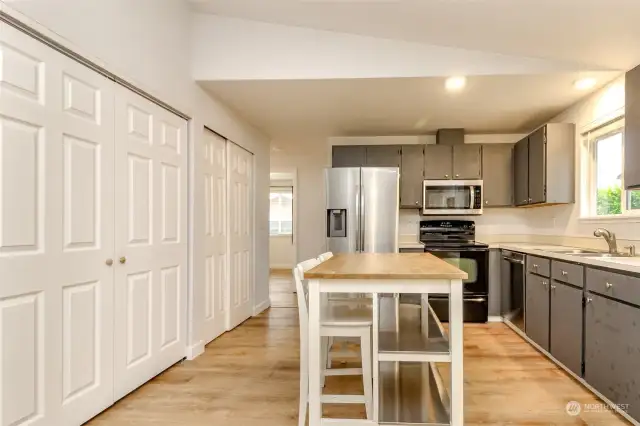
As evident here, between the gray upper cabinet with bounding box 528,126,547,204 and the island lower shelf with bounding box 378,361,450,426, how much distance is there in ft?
7.58

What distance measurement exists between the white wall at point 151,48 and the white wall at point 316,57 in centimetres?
21

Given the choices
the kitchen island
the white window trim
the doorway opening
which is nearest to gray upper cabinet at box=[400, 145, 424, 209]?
the white window trim

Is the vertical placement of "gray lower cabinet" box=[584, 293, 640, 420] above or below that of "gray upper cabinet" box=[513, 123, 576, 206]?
below

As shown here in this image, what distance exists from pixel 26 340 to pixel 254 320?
3152 mm

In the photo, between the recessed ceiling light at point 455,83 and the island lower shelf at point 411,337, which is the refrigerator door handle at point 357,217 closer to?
the recessed ceiling light at point 455,83

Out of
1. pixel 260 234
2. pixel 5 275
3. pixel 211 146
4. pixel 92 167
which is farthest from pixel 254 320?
pixel 5 275

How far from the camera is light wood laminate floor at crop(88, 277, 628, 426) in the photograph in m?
2.42

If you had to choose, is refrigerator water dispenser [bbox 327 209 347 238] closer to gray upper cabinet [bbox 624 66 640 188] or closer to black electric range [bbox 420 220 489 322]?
black electric range [bbox 420 220 489 322]

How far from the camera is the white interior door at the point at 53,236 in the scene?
72.3 inches

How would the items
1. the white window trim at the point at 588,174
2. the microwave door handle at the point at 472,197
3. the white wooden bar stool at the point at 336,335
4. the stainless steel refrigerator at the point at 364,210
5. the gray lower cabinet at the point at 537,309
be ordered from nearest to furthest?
1. the white wooden bar stool at the point at 336,335
2. the gray lower cabinet at the point at 537,309
3. the white window trim at the point at 588,174
4. the stainless steel refrigerator at the point at 364,210
5. the microwave door handle at the point at 472,197

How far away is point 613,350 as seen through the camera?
98.3 inches

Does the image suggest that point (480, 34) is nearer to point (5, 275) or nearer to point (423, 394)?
point (423, 394)

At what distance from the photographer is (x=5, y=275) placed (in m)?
1.80

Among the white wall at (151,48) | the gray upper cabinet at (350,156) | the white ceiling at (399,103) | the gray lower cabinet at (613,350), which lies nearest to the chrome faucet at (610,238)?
the gray lower cabinet at (613,350)
